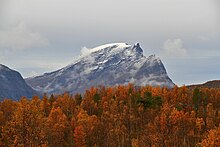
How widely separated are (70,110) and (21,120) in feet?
429

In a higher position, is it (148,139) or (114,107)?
(114,107)

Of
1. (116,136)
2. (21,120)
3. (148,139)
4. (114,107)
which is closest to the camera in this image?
(21,120)

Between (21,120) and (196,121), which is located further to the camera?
(196,121)

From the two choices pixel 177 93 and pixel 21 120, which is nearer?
A: pixel 21 120

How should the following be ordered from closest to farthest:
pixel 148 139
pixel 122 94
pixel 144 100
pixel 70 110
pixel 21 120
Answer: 1. pixel 21 120
2. pixel 148 139
3. pixel 144 100
4. pixel 70 110
5. pixel 122 94

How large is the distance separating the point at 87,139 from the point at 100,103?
55.1 m

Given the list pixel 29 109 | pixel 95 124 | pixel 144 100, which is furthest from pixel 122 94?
pixel 29 109

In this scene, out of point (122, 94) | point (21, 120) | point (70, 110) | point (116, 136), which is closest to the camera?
point (21, 120)

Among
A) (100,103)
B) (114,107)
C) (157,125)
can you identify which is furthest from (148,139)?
(100,103)

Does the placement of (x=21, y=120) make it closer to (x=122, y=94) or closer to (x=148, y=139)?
(x=148, y=139)

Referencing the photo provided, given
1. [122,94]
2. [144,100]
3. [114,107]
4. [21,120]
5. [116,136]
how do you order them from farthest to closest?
[122,94], [114,107], [144,100], [116,136], [21,120]

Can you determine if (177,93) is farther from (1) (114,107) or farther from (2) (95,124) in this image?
(2) (95,124)

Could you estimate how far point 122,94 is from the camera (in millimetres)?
197375

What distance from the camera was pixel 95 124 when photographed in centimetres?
13662
